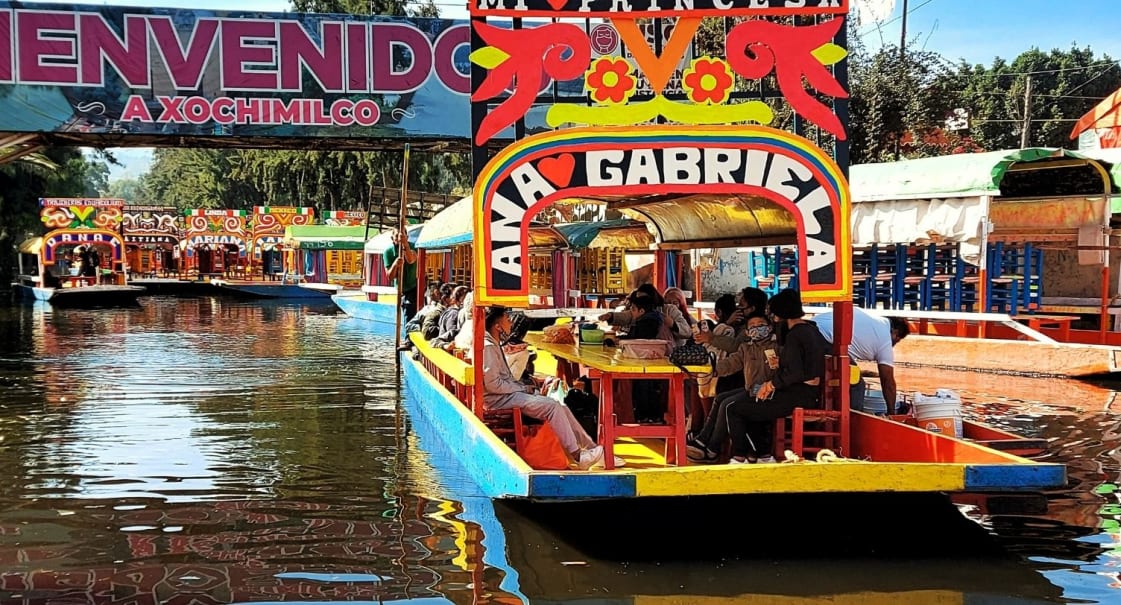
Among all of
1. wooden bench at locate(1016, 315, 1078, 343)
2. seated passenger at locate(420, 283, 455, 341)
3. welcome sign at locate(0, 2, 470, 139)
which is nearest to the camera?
seated passenger at locate(420, 283, 455, 341)

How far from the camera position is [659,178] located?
6.91 meters

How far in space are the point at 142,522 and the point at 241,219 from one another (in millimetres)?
44376

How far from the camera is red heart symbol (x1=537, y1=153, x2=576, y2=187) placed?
6883 millimetres

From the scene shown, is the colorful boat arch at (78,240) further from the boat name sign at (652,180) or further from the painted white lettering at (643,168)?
the painted white lettering at (643,168)

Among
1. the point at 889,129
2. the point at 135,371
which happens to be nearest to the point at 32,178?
the point at 135,371

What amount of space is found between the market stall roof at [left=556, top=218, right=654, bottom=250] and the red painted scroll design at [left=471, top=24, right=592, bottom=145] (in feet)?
39.7

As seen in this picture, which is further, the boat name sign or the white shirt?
the white shirt

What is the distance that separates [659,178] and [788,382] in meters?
1.66

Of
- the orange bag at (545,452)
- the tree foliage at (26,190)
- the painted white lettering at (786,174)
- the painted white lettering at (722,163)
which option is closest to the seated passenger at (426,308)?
the orange bag at (545,452)

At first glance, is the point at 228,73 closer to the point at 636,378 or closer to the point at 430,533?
the point at 430,533

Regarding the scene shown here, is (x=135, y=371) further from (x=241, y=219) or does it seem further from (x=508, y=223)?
(x=241, y=219)

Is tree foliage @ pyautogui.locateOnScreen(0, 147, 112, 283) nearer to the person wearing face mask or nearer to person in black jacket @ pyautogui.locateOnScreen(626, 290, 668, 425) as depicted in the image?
person in black jacket @ pyautogui.locateOnScreen(626, 290, 668, 425)

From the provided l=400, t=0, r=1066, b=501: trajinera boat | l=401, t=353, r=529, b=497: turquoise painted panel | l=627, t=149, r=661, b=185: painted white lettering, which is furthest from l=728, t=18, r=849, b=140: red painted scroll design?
l=401, t=353, r=529, b=497: turquoise painted panel

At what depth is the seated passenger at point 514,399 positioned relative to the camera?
25.5 ft
